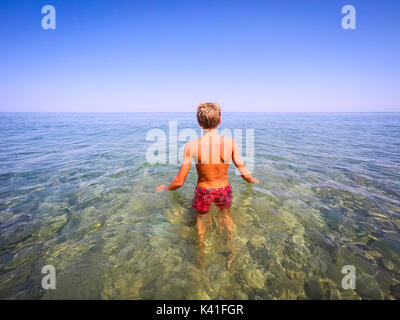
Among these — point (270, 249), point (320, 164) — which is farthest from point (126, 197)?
point (320, 164)

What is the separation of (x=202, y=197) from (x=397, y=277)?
310 cm

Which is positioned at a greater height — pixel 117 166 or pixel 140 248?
pixel 117 166

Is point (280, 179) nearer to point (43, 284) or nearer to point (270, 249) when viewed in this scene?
point (270, 249)

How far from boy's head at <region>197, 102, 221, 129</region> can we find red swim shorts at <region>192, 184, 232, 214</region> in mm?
1324

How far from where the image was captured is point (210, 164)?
337cm

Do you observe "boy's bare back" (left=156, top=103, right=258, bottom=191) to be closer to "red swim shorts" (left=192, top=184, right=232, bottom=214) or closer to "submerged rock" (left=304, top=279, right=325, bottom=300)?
"red swim shorts" (left=192, top=184, right=232, bottom=214)

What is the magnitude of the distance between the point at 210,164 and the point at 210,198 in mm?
762

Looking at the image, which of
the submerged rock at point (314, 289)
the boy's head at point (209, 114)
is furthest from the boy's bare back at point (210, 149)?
the submerged rock at point (314, 289)

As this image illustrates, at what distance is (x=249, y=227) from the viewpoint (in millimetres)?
3523

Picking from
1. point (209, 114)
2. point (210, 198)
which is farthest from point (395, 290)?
point (209, 114)

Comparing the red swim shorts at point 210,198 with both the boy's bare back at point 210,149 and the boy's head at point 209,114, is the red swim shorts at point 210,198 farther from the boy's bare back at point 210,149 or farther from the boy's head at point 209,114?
the boy's head at point 209,114

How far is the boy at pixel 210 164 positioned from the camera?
323 cm

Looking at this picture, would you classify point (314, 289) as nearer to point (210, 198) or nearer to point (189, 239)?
point (189, 239)

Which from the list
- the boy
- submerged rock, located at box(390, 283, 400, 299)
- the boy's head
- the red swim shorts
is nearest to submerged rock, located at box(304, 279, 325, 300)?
submerged rock, located at box(390, 283, 400, 299)
